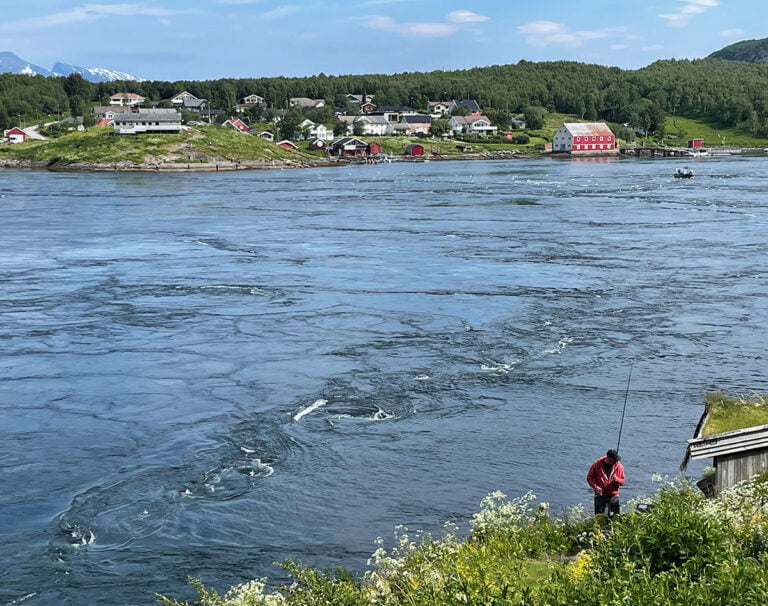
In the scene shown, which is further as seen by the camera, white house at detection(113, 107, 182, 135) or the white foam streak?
white house at detection(113, 107, 182, 135)

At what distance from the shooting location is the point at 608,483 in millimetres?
13344

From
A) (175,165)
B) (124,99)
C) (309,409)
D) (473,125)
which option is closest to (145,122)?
(175,165)

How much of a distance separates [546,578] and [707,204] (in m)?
58.4

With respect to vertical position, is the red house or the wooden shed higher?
the red house

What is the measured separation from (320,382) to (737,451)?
10963 mm

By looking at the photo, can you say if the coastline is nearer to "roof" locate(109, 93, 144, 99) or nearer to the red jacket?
"roof" locate(109, 93, 144, 99)

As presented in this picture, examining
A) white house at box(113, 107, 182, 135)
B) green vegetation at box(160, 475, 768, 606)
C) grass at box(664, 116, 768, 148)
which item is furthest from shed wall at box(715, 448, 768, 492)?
grass at box(664, 116, 768, 148)

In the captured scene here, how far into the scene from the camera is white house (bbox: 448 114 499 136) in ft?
607

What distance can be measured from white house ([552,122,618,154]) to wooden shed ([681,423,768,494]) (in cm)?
14877

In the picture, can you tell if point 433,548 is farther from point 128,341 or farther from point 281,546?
point 128,341

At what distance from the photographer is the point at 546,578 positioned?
10.6 m

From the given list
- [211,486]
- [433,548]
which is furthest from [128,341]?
[433,548]

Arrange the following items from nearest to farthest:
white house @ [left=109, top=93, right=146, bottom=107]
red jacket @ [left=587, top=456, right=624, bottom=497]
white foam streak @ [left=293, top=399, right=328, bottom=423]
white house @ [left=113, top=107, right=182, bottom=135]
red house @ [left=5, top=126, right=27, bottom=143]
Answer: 1. red jacket @ [left=587, top=456, right=624, bottom=497]
2. white foam streak @ [left=293, top=399, right=328, bottom=423]
3. white house @ [left=113, top=107, right=182, bottom=135]
4. red house @ [left=5, top=126, right=27, bottom=143]
5. white house @ [left=109, top=93, right=146, bottom=107]

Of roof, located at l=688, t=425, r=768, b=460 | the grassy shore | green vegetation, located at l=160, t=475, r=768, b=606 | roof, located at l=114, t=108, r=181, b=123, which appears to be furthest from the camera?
roof, located at l=114, t=108, r=181, b=123
